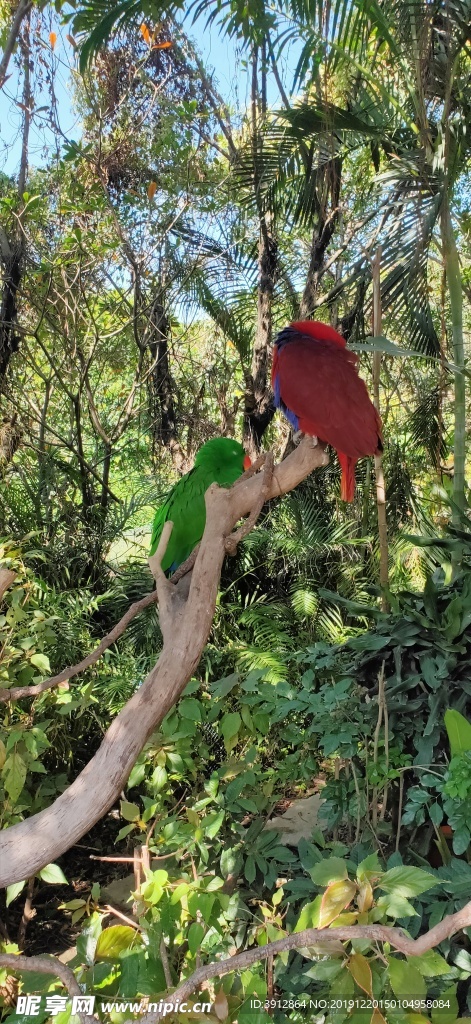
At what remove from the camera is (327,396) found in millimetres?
1633

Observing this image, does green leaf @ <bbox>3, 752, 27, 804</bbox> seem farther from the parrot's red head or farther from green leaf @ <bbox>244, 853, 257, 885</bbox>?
the parrot's red head

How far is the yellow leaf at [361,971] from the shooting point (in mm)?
679

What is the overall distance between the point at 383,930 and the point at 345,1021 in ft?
1.15

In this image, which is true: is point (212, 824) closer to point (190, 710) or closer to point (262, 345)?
point (190, 710)

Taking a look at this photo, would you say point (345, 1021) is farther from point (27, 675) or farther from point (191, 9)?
point (191, 9)

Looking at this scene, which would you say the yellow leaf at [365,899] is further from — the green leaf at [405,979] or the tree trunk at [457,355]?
the tree trunk at [457,355]

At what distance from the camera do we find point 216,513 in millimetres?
1246

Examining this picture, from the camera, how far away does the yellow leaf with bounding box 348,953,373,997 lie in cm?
68

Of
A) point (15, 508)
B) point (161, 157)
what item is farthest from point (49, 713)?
point (161, 157)

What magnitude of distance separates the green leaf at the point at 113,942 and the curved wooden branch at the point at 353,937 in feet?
1.02

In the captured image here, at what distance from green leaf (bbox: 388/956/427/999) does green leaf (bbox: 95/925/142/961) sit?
523 mm

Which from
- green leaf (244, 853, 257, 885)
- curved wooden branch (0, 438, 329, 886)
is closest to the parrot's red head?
curved wooden branch (0, 438, 329, 886)

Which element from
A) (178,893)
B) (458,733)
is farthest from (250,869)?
(458,733)

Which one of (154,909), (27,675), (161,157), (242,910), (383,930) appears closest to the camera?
(383,930)
